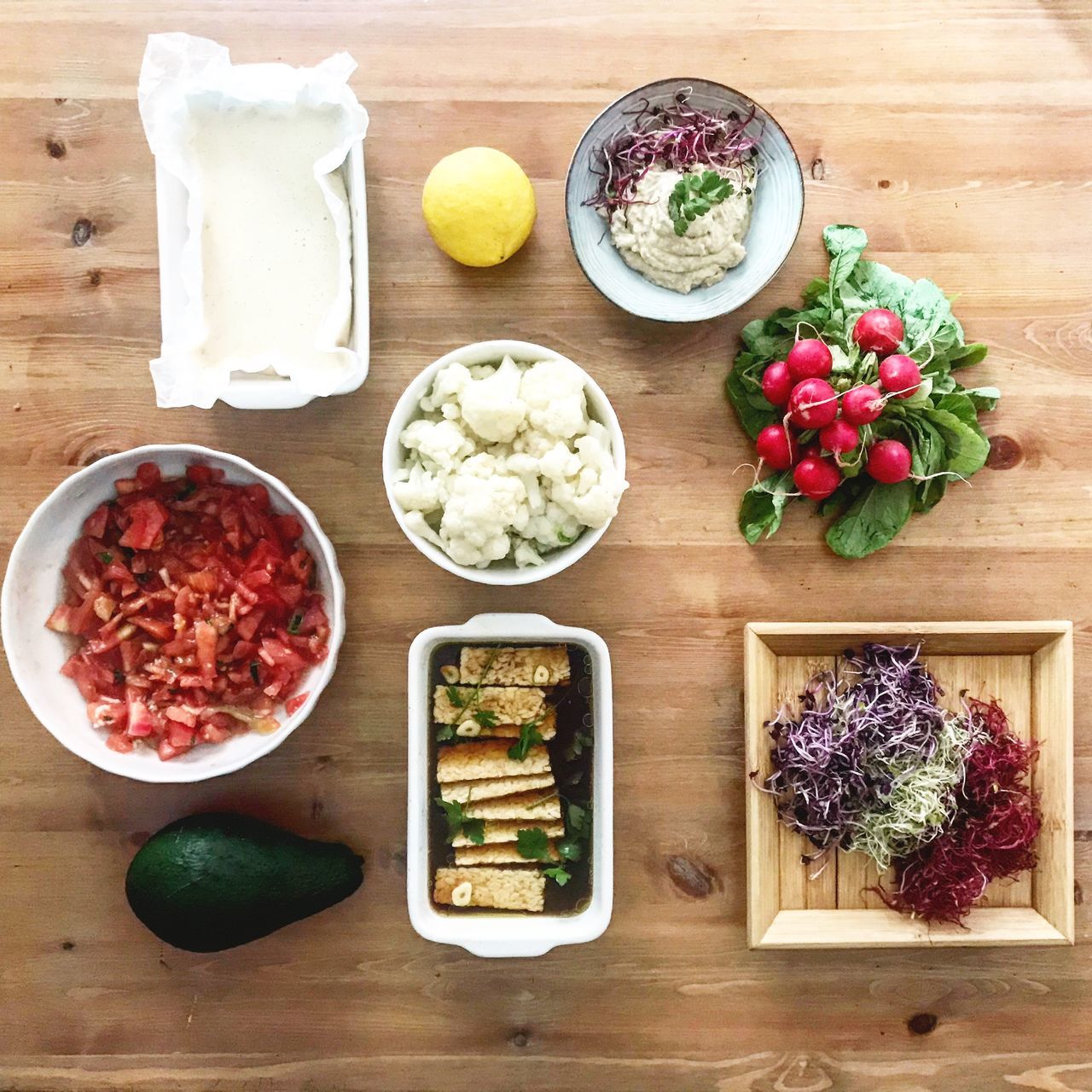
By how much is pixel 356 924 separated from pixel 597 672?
0.65 m

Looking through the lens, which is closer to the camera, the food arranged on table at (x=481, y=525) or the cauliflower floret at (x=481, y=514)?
the cauliflower floret at (x=481, y=514)

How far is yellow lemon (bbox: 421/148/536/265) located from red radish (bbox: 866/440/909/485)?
0.69 metres

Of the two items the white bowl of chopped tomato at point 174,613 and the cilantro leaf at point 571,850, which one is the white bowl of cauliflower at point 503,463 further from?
the cilantro leaf at point 571,850

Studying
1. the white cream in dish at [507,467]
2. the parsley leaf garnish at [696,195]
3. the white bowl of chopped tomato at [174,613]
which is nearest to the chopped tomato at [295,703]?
the white bowl of chopped tomato at [174,613]

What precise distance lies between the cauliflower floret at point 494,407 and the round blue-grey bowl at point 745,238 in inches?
11.5

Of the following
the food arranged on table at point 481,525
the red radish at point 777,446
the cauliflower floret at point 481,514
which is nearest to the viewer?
the cauliflower floret at point 481,514

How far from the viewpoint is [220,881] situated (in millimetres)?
1500

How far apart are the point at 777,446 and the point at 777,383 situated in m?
0.10

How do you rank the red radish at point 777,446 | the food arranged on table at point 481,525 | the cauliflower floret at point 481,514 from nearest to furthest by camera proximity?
the cauliflower floret at point 481,514, the food arranged on table at point 481,525, the red radish at point 777,446

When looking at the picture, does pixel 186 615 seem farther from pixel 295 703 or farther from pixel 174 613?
pixel 295 703

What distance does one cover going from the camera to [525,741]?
5.27 feet

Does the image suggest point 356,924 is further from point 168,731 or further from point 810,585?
point 810,585

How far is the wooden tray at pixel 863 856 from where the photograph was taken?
1.64 m

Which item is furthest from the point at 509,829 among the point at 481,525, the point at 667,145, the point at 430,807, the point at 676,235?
the point at 667,145
